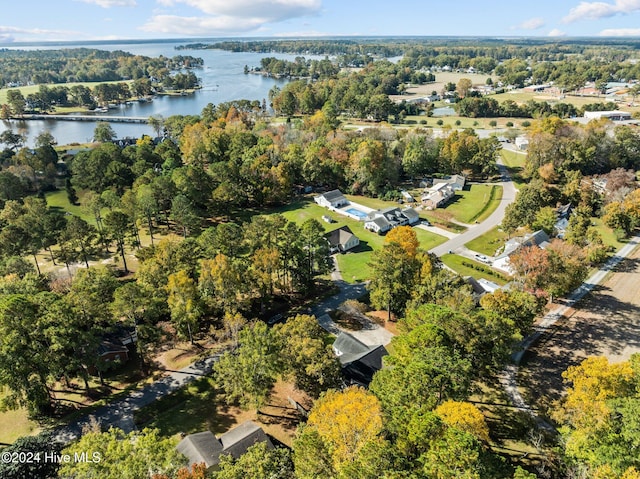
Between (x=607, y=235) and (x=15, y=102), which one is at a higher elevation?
(x=15, y=102)

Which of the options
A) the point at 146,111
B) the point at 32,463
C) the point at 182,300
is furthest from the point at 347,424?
the point at 146,111

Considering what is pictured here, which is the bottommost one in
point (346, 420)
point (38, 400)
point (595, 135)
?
point (38, 400)

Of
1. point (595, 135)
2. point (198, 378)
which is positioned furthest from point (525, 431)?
point (595, 135)

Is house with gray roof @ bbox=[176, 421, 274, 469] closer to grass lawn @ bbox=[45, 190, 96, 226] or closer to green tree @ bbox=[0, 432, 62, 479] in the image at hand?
green tree @ bbox=[0, 432, 62, 479]

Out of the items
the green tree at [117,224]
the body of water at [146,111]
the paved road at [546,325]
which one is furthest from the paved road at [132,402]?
the body of water at [146,111]

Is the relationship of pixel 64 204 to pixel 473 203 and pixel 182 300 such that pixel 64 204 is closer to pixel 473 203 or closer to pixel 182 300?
pixel 182 300

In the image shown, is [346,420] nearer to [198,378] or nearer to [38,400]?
[198,378]

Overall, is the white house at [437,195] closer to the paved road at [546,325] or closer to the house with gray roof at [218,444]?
the paved road at [546,325]

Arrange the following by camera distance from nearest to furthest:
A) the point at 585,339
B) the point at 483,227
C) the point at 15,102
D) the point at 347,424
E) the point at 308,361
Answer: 1. the point at 347,424
2. the point at 308,361
3. the point at 585,339
4. the point at 483,227
5. the point at 15,102
